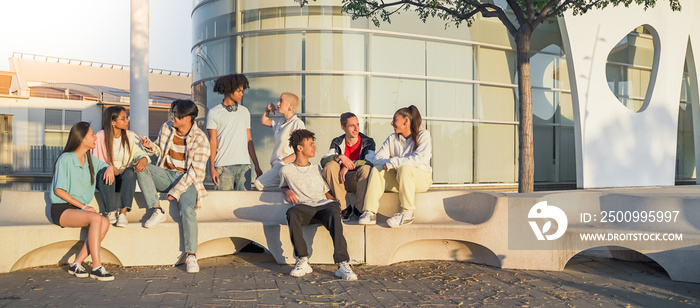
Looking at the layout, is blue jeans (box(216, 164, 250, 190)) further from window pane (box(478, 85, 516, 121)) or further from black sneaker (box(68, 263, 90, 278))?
window pane (box(478, 85, 516, 121))

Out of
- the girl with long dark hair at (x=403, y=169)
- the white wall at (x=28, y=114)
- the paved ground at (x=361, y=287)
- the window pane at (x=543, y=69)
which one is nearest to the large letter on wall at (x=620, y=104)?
the window pane at (x=543, y=69)

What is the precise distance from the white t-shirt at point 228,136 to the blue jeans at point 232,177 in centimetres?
Answer: 6

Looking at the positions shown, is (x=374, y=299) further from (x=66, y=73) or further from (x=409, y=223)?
(x=66, y=73)

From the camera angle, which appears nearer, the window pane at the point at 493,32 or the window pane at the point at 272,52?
the window pane at the point at 272,52

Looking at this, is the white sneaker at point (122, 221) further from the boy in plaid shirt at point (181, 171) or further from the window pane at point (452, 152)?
the window pane at point (452, 152)

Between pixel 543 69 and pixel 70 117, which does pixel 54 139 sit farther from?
pixel 543 69

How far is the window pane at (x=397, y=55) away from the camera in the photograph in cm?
1335

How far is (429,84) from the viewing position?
13977 millimetres

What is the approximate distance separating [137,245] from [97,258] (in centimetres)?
54

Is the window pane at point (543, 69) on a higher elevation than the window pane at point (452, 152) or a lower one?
higher

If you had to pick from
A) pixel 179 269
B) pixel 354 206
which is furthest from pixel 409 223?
pixel 179 269

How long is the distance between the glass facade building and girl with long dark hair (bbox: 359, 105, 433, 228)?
254 inches

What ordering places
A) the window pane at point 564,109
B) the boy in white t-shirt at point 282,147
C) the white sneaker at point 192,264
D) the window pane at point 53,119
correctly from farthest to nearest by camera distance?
the window pane at point 53,119, the window pane at point 564,109, the boy in white t-shirt at point 282,147, the white sneaker at point 192,264

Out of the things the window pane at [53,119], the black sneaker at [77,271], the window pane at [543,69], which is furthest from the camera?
the window pane at [53,119]
